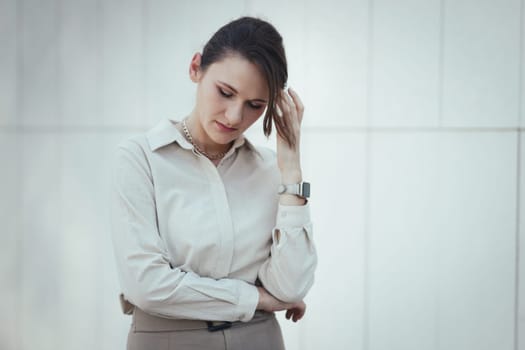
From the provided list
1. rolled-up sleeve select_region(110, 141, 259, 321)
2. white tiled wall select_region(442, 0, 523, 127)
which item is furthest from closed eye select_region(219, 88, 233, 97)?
white tiled wall select_region(442, 0, 523, 127)

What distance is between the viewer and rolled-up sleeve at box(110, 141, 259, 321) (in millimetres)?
1452

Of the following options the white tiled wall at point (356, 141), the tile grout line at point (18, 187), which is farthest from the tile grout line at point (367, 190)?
the tile grout line at point (18, 187)

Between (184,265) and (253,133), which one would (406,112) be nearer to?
Answer: (253,133)

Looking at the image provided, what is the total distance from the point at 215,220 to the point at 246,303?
220 millimetres

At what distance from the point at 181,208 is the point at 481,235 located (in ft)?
5.49

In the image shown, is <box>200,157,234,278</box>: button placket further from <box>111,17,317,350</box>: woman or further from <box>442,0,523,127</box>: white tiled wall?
<box>442,0,523,127</box>: white tiled wall

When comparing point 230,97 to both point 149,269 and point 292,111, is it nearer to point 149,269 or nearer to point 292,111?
point 292,111

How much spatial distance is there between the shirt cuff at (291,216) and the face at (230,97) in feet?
0.75

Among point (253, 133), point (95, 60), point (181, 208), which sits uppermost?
point (95, 60)

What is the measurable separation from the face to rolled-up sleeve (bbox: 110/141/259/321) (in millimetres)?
196

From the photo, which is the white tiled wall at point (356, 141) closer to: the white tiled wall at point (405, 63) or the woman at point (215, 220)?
the white tiled wall at point (405, 63)

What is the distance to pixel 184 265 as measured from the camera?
1517 mm

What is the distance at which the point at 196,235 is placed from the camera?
151cm

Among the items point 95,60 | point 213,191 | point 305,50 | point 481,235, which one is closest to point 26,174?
point 95,60
